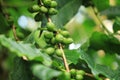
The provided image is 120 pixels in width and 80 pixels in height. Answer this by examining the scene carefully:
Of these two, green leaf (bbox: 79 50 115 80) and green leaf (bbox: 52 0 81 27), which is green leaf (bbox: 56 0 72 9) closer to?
green leaf (bbox: 52 0 81 27)

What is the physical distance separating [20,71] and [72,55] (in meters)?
0.17

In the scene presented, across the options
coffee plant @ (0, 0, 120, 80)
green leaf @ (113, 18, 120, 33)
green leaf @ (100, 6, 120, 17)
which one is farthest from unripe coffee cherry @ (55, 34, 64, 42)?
green leaf @ (100, 6, 120, 17)

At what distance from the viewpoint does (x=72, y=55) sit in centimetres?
124

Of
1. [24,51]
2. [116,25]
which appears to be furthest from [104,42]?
[24,51]

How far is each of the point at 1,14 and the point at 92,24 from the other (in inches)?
33.0

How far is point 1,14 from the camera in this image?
1.67 m

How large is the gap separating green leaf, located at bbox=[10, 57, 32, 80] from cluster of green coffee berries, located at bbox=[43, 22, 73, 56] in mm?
Answer: 92

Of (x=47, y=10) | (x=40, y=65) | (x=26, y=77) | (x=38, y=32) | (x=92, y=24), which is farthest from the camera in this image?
(x=92, y=24)

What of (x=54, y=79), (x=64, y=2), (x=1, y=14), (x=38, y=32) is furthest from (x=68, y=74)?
(x=1, y=14)

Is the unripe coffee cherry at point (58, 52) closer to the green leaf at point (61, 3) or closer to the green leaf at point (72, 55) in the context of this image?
the green leaf at point (72, 55)

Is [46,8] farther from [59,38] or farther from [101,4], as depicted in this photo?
[101,4]

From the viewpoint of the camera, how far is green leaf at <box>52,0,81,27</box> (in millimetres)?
1447

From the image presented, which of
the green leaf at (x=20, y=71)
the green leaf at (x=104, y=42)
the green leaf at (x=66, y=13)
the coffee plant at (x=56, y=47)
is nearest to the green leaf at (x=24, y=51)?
the coffee plant at (x=56, y=47)

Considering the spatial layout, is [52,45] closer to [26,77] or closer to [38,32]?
[26,77]
